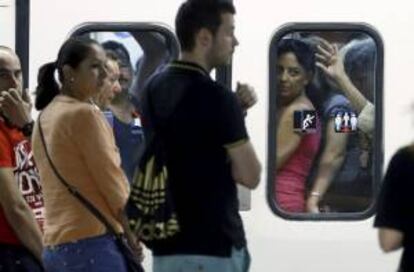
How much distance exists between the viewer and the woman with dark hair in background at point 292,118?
5.87m

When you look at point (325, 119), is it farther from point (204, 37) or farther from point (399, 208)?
point (399, 208)

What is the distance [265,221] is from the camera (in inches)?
230

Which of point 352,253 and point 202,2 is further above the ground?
point 202,2

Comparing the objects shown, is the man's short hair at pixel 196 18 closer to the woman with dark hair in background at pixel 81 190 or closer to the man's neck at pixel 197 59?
the man's neck at pixel 197 59

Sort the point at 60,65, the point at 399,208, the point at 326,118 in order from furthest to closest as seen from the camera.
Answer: the point at 326,118 → the point at 60,65 → the point at 399,208

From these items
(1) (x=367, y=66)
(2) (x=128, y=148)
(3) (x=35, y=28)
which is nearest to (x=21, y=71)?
(3) (x=35, y=28)

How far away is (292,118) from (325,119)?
0.15 meters

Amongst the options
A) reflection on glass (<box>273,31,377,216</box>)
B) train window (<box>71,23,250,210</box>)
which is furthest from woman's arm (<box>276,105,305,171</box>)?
train window (<box>71,23,250,210</box>)

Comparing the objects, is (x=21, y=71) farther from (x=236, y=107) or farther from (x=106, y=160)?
(x=236, y=107)

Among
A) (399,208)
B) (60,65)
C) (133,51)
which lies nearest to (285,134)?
(133,51)

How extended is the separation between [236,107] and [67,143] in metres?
0.92

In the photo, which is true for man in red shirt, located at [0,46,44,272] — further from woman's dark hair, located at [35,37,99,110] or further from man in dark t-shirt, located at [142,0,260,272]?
man in dark t-shirt, located at [142,0,260,272]

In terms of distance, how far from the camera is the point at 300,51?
5883 mm

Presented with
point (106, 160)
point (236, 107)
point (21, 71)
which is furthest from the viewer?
point (21, 71)
